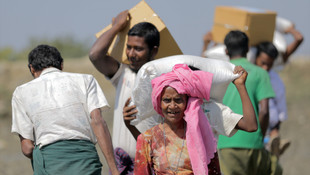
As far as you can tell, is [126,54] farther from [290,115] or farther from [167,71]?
[290,115]

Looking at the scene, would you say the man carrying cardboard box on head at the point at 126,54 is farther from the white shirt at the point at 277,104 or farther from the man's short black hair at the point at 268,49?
the white shirt at the point at 277,104

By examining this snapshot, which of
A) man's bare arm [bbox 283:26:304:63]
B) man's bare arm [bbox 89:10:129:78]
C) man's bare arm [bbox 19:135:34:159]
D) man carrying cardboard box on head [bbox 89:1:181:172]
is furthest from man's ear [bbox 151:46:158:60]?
man's bare arm [bbox 283:26:304:63]

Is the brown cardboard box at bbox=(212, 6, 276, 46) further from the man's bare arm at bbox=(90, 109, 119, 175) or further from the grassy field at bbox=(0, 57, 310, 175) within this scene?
the grassy field at bbox=(0, 57, 310, 175)

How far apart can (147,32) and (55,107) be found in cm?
107

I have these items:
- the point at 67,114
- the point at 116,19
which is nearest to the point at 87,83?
the point at 67,114

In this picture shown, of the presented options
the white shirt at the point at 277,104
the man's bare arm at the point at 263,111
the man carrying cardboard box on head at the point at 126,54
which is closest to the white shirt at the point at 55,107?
the man carrying cardboard box on head at the point at 126,54

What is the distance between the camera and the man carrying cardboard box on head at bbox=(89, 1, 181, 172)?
4.53 m

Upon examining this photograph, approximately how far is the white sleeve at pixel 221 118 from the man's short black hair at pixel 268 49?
107 inches

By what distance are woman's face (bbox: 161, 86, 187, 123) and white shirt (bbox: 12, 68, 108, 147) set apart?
62 centimetres

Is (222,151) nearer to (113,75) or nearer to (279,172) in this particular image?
(279,172)

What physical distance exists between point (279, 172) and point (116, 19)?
7.42ft

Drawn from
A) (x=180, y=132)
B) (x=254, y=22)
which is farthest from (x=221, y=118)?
(x=254, y=22)

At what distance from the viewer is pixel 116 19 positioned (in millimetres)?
4840

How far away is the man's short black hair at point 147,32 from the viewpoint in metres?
4.52
